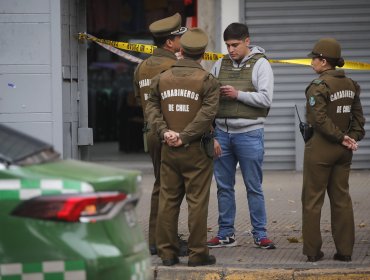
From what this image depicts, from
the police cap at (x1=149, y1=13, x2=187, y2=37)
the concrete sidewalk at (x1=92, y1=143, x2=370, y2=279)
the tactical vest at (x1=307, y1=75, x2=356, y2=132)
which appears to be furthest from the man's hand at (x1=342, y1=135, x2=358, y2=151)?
the police cap at (x1=149, y1=13, x2=187, y2=37)

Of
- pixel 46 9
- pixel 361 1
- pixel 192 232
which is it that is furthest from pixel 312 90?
pixel 361 1

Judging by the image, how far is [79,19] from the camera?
13.4 m

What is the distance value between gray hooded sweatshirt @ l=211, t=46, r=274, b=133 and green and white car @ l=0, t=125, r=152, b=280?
11.4 ft

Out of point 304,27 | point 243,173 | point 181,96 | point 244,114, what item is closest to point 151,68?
point 181,96

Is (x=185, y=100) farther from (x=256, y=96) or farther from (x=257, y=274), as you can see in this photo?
(x=257, y=274)

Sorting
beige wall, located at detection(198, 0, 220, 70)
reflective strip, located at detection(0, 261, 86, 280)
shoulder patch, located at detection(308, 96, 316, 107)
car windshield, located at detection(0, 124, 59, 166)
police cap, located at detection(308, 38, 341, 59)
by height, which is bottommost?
reflective strip, located at detection(0, 261, 86, 280)

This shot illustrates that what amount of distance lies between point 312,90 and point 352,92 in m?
0.36

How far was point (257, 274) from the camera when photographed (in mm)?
7730

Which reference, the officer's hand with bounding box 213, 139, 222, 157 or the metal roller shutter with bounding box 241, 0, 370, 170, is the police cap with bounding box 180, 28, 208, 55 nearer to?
the officer's hand with bounding box 213, 139, 222, 157

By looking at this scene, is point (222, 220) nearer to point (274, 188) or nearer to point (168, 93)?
point (168, 93)

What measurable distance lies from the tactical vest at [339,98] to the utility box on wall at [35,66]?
5261mm

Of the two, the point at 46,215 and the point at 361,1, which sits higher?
the point at 361,1

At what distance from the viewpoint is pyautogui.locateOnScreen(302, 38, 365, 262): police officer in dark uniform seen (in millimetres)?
7840

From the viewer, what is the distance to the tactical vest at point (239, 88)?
8.43m
